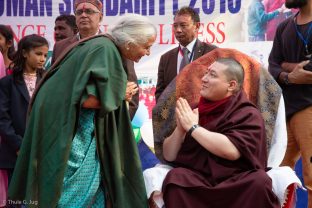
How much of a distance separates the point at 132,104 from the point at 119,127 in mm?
936

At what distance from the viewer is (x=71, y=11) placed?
275 inches

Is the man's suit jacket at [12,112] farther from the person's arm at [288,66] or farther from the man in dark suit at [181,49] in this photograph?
the person's arm at [288,66]

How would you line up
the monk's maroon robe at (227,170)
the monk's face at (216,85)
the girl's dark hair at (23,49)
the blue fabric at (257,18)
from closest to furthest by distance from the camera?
the monk's maroon robe at (227,170) → the monk's face at (216,85) → the girl's dark hair at (23,49) → the blue fabric at (257,18)

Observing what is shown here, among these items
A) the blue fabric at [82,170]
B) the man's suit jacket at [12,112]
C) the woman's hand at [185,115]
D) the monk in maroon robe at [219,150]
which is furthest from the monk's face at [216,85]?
the man's suit jacket at [12,112]

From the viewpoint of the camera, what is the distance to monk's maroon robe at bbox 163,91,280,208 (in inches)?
133

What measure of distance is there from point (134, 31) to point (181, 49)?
7.36 ft

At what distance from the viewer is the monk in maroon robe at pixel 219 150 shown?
3396mm

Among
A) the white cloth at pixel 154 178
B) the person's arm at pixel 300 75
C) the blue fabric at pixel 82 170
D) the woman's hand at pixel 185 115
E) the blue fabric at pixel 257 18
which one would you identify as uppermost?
the blue fabric at pixel 257 18

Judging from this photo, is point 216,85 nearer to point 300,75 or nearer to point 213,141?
point 213,141

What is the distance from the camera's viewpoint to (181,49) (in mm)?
5477

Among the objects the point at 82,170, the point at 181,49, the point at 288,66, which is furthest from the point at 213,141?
the point at 181,49

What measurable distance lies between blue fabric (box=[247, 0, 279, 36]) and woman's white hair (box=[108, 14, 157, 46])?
3464mm

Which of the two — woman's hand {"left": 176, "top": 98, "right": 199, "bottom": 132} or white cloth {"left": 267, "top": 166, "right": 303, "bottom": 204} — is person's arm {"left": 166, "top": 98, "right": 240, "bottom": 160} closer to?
woman's hand {"left": 176, "top": 98, "right": 199, "bottom": 132}

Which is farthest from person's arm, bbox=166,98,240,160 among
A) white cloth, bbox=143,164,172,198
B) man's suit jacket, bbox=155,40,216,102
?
man's suit jacket, bbox=155,40,216,102
